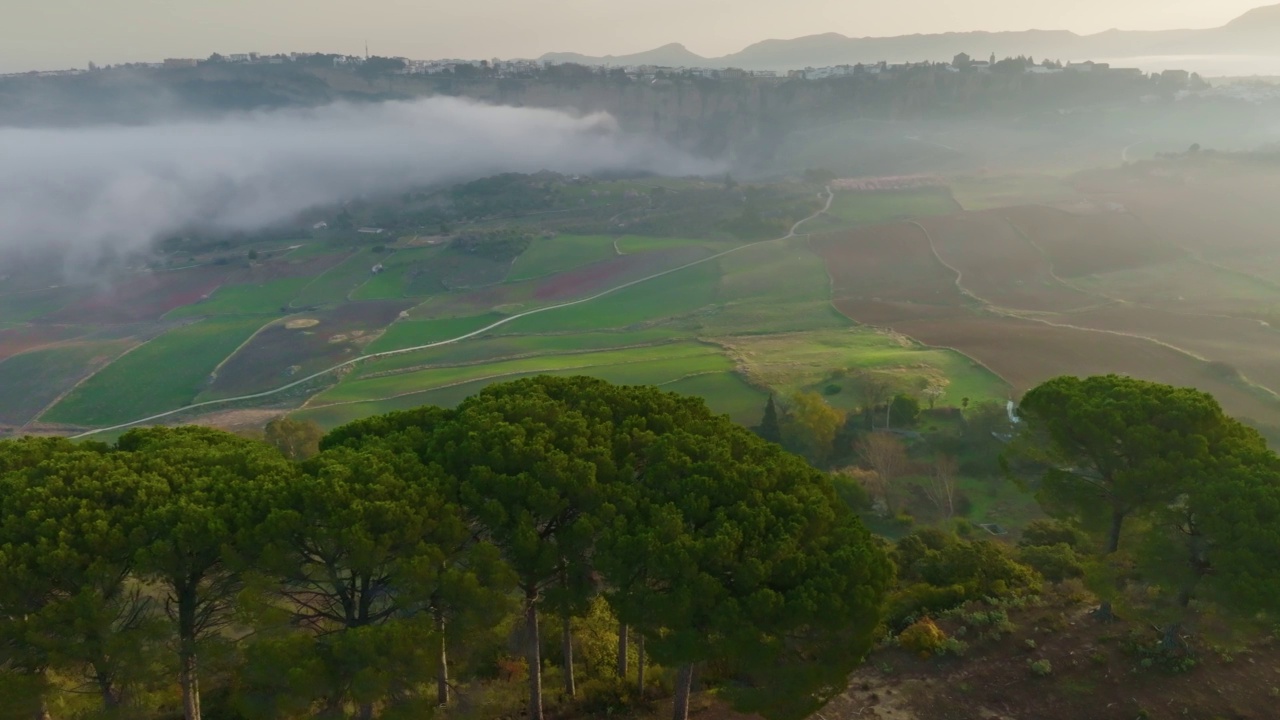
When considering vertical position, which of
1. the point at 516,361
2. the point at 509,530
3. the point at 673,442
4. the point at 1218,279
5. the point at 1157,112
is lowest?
the point at 516,361

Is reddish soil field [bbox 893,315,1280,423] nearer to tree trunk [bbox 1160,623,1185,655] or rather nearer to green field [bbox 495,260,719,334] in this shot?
green field [bbox 495,260,719,334]

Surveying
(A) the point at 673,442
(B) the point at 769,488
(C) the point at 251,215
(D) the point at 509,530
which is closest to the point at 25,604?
(D) the point at 509,530

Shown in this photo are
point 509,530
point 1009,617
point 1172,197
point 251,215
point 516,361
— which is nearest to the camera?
point 509,530

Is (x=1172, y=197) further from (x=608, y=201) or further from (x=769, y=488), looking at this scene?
(x=769, y=488)

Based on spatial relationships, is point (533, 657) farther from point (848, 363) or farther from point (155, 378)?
point (155, 378)

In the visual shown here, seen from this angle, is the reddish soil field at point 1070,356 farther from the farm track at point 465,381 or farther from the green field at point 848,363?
the farm track at point 465,381

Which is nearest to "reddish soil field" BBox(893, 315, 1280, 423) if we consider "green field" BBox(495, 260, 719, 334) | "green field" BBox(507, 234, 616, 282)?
"green field" BBox(495, 260, 719, 334)
